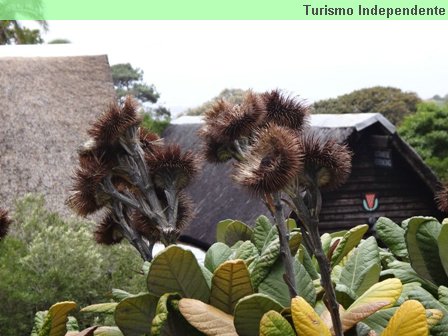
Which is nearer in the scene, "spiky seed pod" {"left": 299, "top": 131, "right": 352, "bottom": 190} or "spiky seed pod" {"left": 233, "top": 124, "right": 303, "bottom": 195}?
"spiky seed pod" {"left": 233, "top": 124, "right": 303, "bottom": 195}

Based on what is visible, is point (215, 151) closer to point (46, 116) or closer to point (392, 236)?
point (392, 236)

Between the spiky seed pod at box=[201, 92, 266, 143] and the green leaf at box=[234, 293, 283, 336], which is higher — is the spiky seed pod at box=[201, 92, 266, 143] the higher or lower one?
the higher one

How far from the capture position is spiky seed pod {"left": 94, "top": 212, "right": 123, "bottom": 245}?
3.80 metres

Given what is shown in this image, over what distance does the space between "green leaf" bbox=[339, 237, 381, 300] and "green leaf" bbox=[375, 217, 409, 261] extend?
0.86 feet

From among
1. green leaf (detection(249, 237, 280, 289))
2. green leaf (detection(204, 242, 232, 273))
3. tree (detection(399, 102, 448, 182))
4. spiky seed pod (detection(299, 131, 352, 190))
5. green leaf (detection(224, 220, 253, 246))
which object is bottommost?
tree (detection(399, 102, 448, 182))

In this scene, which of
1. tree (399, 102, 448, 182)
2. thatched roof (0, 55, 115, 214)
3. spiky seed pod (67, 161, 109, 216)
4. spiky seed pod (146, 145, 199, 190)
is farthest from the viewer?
tree (399, 102, 448, 182)

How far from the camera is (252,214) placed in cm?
1192

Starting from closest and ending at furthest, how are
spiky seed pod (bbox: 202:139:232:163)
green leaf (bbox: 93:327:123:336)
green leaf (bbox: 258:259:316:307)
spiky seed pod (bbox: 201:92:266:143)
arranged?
green leaf (bbox: 258:259:316:307), green leaf (bbox: 93:327:123:336), spiky seed pod (bbox: 201:92:266:143), spiky seed pod (bbox: 202:139:232:163)

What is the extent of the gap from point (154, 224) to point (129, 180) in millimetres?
238

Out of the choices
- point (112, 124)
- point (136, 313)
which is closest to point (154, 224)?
point (112, 124)

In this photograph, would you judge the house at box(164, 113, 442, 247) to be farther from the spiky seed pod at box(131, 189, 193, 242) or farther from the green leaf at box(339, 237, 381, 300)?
the green leaf at box(339, 237, 381, 300)

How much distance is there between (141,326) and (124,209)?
1860 millimetres

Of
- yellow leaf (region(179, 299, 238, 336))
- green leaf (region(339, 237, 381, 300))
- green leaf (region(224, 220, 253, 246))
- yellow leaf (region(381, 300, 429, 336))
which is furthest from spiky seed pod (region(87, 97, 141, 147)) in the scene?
yellow leaf (region(381, 300, 429, 336))

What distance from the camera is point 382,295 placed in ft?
5.94
